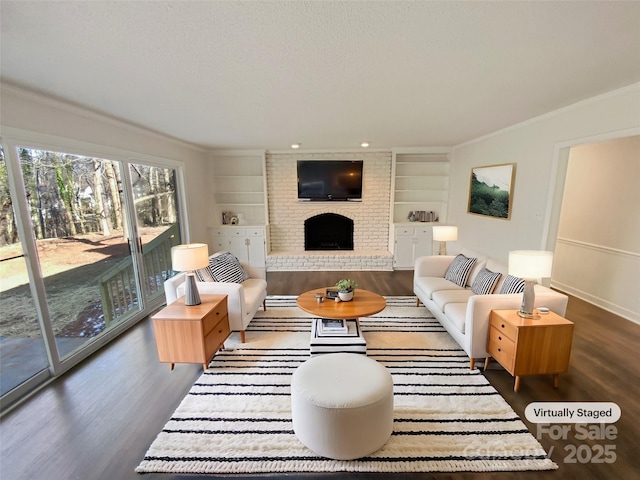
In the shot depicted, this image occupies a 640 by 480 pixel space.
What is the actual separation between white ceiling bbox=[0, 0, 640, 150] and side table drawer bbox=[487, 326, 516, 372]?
1997 mm

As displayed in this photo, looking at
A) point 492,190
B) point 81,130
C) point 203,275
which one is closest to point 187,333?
point 203,275

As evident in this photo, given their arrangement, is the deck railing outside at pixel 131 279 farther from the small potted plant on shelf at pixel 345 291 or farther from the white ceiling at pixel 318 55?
the small potted plant on shelf at pixel 345 291

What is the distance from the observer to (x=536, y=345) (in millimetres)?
2174

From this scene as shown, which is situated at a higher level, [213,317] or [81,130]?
[81,130]

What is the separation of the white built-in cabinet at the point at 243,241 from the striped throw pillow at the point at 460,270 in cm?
349

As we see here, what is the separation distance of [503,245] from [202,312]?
157 inches

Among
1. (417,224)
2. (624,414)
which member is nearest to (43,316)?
(624,414)

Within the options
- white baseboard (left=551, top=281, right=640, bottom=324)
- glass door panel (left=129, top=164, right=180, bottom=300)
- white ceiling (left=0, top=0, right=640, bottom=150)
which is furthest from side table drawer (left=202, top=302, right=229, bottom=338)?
white baseboard (left=551, top=281, right=640, bottom=324)

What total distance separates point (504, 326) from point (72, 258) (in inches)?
156

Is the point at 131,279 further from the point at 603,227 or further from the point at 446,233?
the point at 603,227

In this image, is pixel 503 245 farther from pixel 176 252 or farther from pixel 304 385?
pixel 176 252

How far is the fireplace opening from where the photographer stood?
19.7 ft

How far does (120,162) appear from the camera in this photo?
10.9 ft

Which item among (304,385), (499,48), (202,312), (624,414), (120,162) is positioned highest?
(499,48)
